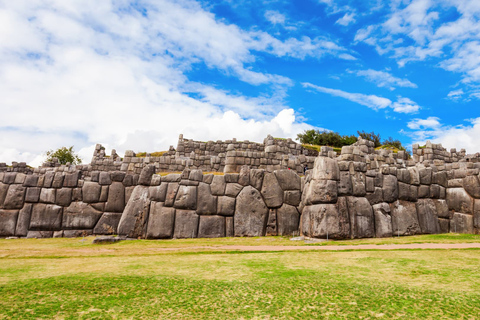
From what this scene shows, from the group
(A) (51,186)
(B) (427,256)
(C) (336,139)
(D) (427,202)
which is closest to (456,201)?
(D) (427,202)

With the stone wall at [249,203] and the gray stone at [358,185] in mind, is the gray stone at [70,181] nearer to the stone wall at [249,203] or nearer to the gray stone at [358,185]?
the stone wall at [249,203]

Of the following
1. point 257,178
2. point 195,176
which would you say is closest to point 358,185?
point 257,178

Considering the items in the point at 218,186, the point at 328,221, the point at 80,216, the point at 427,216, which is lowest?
the point at 80,216

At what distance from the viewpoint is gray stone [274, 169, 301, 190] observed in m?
10.5

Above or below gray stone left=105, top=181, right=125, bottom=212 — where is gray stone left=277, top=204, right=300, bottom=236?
below

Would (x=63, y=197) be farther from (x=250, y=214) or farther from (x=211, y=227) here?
(x=250, y=214)

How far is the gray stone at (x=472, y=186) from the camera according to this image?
10016 millimetres

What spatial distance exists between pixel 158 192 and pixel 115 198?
2035 millimetres

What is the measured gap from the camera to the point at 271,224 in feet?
32.7

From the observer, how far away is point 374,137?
149 ft

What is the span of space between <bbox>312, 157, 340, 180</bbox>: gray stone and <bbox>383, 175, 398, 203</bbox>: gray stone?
1848 mm

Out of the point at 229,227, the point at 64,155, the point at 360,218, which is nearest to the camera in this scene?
the point at 360,218

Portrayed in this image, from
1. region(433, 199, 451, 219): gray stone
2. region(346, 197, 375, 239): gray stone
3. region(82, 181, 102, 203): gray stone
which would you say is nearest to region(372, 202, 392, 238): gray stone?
region(346, 197, 375, 239): gray stone

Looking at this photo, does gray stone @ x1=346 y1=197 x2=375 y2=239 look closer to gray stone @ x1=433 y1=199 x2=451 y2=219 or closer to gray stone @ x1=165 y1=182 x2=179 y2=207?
gray stone @ x1=433 y1=199 x2=451 y2=219
